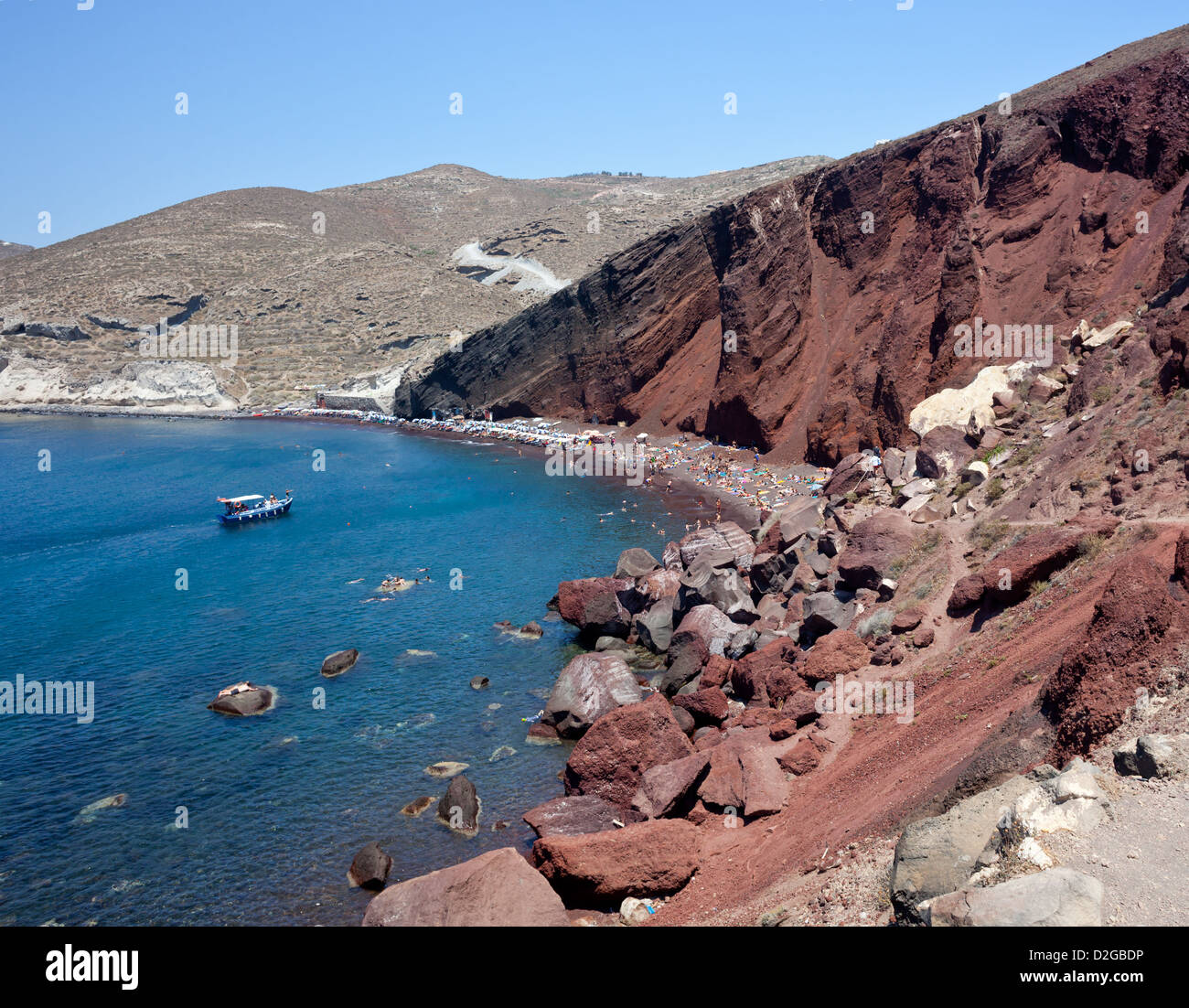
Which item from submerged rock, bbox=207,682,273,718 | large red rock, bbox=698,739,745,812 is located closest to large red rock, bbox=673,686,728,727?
large red rock, bbox=698,739,745,812

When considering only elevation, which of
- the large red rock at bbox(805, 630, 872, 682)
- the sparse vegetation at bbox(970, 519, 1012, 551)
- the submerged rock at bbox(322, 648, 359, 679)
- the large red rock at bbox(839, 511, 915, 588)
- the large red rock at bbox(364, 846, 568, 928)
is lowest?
the submerged rock at bbox(322, 648, 359, 679)

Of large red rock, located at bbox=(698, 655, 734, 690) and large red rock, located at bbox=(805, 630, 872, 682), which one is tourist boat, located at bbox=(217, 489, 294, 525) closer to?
large red rock, located at bbox=(698, 655, 734, 690)

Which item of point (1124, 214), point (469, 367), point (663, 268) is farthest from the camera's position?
point (469, 367)

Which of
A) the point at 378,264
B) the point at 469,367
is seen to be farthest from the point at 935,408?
the point at 378,264

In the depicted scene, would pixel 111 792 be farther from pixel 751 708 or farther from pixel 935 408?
pixel 935 408

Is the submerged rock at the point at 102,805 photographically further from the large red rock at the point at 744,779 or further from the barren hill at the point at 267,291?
the barren hill at the point at 267,291
